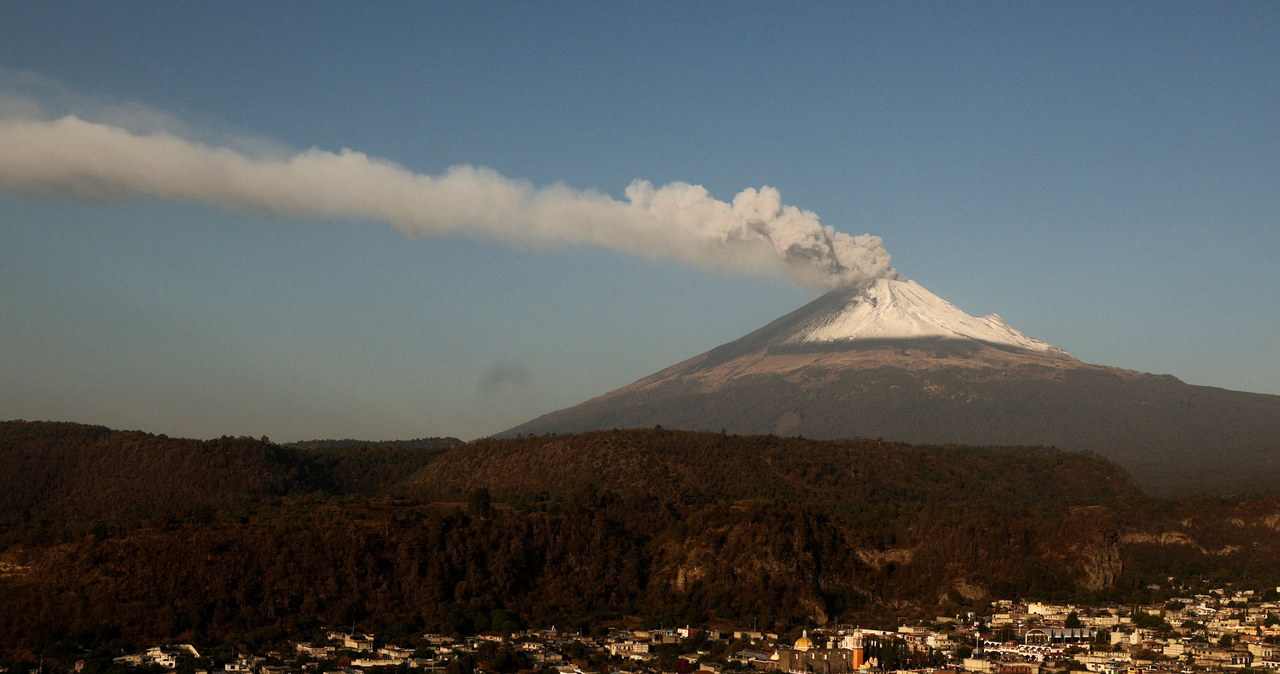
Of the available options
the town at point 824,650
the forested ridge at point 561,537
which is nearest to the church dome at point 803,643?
the town at point 824,650

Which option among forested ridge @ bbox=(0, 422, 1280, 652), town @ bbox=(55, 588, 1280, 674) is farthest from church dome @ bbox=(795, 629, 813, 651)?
forested ridge @ bbox=(0, 422, 1280, 652)

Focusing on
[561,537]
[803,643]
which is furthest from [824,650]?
[561,537]

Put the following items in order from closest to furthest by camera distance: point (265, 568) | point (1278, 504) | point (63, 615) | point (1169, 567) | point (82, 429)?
point (63, 615) → point (265, 568) → point (1169, 567) → point (1278, 504) → point (82, 429)

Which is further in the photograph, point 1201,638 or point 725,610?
point 725,610

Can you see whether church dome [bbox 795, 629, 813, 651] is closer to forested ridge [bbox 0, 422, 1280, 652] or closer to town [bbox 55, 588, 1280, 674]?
town [bbox 55, 588, 1280, 674]

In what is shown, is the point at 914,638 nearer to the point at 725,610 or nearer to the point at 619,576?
the point at 725,610

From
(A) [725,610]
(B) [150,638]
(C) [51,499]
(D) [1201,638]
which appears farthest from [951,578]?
(C) [51,499]
